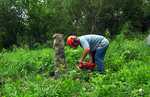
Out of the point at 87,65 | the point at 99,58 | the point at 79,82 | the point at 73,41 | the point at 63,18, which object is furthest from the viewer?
the point at 63,18

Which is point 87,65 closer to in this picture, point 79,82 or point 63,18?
point 79,82

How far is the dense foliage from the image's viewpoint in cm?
2128

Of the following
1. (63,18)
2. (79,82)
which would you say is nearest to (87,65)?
(79,82)

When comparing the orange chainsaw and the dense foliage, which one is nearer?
the orange chainsaw

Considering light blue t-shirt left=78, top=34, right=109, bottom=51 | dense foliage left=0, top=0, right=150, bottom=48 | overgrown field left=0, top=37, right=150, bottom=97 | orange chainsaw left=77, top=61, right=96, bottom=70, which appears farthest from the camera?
dense foliage left=0, top=0, right=150, bottom=48

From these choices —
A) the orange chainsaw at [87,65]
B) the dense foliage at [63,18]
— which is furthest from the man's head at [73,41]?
the dense foliage at [63,18]

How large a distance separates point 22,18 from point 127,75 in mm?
14908

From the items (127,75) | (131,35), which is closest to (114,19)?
(131,35)

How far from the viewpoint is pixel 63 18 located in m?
22.2

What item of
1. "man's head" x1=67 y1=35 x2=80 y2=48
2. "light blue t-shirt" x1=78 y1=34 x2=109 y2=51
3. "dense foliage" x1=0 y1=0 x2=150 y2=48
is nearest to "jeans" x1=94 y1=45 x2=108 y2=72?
"light blue t-shirt" x1=78 y1=34 x2=109 y2=51

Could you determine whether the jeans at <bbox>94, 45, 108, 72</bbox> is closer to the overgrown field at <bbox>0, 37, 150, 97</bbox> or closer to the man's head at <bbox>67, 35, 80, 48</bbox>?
the overgrown field at <bbox>0, 37, 150, 97</bbox>

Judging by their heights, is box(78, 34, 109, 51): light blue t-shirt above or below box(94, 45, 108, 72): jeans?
above

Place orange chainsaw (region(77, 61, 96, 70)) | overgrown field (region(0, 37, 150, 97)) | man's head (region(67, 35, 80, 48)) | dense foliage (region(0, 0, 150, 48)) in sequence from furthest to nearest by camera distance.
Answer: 1. dense foliage (region(0, 0, 150, 48))
2. orange chainsaw (region(77, 61, 96, 70))
3. man's head (region(67, 35, 80, 48))
4. overgrown field (region(0, 37, 150, 97))

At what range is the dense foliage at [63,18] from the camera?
21.3 metres
